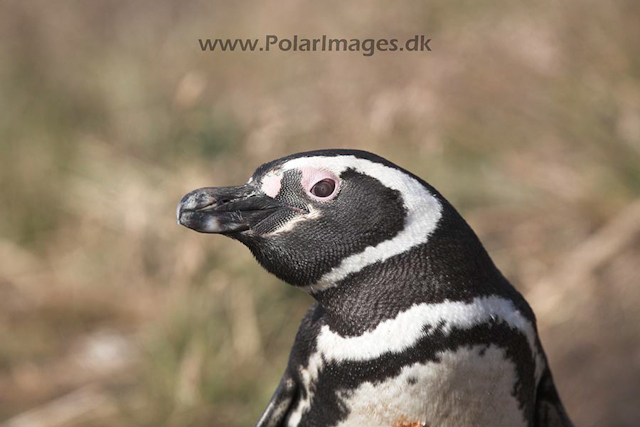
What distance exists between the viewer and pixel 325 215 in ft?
5.86

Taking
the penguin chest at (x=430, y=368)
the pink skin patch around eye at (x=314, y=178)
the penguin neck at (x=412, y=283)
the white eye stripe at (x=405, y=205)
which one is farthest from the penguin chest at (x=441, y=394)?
the pink skin patch around eye at (x=314, y=178)

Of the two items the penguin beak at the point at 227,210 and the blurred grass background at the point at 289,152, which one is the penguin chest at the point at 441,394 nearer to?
the penguin beak at the point at 227,210

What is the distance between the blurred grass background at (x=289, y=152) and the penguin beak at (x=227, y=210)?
1691 mm

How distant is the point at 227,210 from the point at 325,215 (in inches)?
8.0

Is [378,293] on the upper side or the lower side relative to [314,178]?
lower

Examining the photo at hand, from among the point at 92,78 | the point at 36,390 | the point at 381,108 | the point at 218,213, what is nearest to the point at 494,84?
the point at 381,108

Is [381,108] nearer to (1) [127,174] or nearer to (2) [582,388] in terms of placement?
(2) [582,388]

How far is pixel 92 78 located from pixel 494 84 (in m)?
3.91

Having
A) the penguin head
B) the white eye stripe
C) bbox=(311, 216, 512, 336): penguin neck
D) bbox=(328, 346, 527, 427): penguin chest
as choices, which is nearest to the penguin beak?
the penguin head

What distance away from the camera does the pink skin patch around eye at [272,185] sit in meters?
1.82

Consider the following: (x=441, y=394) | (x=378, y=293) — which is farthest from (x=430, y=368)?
(x=378, y=293)

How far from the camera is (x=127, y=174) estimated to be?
17.6 ft

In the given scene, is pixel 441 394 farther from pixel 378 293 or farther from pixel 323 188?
pixel 323 188

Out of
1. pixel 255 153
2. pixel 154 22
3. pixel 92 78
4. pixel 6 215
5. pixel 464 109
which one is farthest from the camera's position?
pixel 154 22
